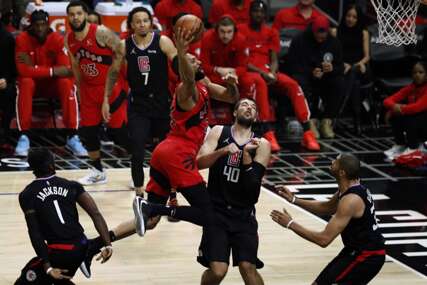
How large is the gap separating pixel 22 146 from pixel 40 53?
1.09 metres

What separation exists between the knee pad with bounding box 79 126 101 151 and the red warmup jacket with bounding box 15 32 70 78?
1.75 metres

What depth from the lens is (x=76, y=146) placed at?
12.9 m

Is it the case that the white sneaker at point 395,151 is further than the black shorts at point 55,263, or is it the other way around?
the white sneaker at point 395,151

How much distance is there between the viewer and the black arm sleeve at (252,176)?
25.2ft

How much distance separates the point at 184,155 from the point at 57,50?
475 centimetres

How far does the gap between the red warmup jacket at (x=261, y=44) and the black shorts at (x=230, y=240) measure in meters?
5.79

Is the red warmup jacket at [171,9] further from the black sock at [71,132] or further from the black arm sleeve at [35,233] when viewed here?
the black arm sleeve at [35,233]

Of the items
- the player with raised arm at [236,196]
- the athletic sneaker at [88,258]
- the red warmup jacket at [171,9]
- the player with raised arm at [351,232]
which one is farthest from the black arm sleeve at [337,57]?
the athletic sneaker at [88,258]

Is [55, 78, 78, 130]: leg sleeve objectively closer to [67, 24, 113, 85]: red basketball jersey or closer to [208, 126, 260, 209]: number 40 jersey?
[67, 24, 113, 85]: red basketball jersey

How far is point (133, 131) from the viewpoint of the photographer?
407 inches

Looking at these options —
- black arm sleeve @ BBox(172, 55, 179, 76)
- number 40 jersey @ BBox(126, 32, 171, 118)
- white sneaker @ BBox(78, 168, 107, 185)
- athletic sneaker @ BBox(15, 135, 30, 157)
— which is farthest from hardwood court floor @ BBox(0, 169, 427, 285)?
athletic sneaker @ BBox(15, 135, 30, 157)

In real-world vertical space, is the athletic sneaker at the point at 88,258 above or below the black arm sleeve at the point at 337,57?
below

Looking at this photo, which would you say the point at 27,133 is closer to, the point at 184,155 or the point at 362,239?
the point at 184,155

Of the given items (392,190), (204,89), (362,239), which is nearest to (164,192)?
(204,89)
